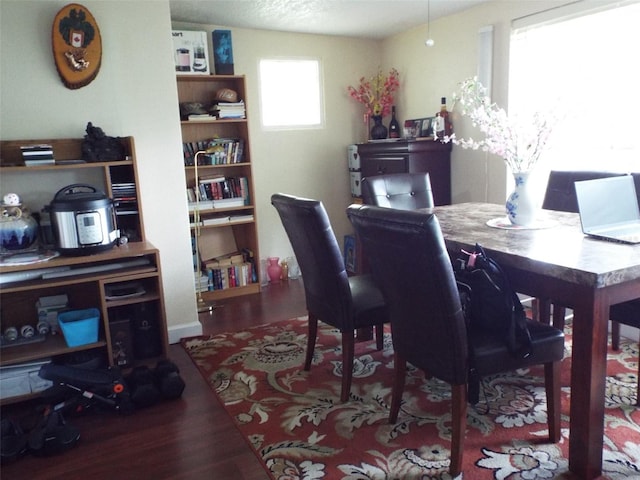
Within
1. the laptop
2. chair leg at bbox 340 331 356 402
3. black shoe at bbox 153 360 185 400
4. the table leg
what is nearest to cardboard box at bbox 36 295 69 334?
black shoe at bbox 153 360 185 400

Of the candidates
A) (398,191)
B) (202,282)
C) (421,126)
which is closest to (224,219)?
(202,282)

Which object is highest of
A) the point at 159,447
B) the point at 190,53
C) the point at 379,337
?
the point at 190,53

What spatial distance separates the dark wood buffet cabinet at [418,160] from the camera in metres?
3.92

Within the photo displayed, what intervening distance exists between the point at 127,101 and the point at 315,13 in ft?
5.51

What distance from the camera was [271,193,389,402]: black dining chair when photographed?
7.11ft

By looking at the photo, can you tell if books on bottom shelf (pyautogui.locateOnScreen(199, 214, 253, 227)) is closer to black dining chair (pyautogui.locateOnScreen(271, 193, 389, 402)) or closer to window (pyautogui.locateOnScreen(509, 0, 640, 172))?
black dining chair (pyautogui.locateOnScreen(271, 193, 389, 402))

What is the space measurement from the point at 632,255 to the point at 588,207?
14.9 inches

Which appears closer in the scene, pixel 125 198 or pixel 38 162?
pixel 38 162

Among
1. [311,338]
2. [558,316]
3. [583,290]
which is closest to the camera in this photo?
[583,290]

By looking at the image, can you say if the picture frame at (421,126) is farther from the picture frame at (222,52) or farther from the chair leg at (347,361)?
the chair leg at (347,361)

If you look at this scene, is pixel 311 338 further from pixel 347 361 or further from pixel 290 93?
pixel 290 93

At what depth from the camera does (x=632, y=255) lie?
1.71 m

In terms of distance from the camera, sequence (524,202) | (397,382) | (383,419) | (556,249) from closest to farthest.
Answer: (556,249) → (397,382) → (383,419) → (524,202)

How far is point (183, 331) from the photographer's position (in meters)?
3.24
